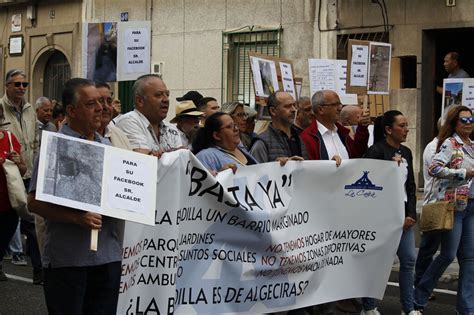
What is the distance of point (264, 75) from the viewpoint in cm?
1156

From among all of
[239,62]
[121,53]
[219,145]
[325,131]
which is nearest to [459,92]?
[325,131]

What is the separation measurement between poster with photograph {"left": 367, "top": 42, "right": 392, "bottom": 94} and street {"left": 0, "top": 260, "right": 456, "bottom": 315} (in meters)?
2.35

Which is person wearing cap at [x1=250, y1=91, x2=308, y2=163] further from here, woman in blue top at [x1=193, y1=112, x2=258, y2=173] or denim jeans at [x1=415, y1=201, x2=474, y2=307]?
denim jeans at [x1=415, y1=201, x2=474, y2=307]

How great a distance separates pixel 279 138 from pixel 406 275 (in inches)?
66.4

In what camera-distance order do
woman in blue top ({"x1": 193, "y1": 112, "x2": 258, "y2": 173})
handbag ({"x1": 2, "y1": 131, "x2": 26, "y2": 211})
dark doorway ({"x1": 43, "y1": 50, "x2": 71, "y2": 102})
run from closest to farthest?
woman in blue top ({"x1": 193, "y1": 112, "x2": 258, "y2": 173})
handbag ({"x1": 2, "y1": 131, "x2": 26, "y2": 211})
dark doorway ({"x1": 43, "y1": 50, "x2": 71, "y2": 102})

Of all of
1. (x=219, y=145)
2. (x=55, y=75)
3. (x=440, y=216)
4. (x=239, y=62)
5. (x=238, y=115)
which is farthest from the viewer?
(x=55, y=75)

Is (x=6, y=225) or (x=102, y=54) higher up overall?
(x=102, y=54)

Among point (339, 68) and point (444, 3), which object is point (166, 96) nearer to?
point (339, 68)

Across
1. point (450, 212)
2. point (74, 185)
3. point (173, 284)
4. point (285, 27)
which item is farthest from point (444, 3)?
point (74, 185)

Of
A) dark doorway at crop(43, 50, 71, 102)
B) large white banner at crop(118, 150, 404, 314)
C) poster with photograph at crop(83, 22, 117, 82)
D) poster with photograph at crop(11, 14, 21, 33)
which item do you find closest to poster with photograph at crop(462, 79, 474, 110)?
large white banner at crop(118, 150, 404, 314)

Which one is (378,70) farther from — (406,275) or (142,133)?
(142,133)

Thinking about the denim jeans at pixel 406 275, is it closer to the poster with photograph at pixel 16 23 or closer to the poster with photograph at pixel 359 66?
the poster with photograph at pixel 359 66

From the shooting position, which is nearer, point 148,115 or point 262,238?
point 148,115

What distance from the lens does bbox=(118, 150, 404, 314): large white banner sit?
6.62m
